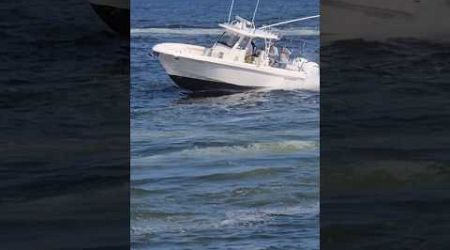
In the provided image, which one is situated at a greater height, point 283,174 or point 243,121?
point 243,121

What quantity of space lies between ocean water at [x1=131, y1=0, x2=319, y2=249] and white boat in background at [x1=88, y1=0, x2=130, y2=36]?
174 mm

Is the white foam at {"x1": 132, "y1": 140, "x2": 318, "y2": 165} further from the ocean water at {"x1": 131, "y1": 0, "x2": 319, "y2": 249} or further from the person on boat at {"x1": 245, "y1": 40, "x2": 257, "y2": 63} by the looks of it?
the person on boat at {"x1": 245, "y1": 40, "x2": 257, "y2": 63}

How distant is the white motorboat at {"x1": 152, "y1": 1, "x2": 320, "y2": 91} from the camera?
5797 millimetres

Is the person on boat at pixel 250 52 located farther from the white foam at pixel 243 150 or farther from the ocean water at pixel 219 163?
the white foam at pixel 243 150

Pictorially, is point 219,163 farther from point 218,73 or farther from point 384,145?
point 384,145

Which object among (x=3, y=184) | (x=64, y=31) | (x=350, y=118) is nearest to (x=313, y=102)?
(x=350, y=118)

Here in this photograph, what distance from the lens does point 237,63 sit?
5.88m

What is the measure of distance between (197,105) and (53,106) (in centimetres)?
105

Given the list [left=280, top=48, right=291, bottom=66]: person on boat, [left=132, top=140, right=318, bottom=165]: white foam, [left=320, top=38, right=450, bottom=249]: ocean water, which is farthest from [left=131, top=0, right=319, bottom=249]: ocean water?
[left=320, top=38, right=450, bottom=249]: ocean water

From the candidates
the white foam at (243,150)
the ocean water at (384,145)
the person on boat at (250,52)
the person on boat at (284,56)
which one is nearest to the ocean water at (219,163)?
the white foam at (243,150)

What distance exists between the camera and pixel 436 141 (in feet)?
17.9

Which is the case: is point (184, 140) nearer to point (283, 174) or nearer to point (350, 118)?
point (283, 174)

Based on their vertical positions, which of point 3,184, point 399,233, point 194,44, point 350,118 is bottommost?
point 399,233

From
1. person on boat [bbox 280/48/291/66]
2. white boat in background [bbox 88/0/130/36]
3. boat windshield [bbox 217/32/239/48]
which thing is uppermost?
white boat in background [bbox 88/0/130/36]
